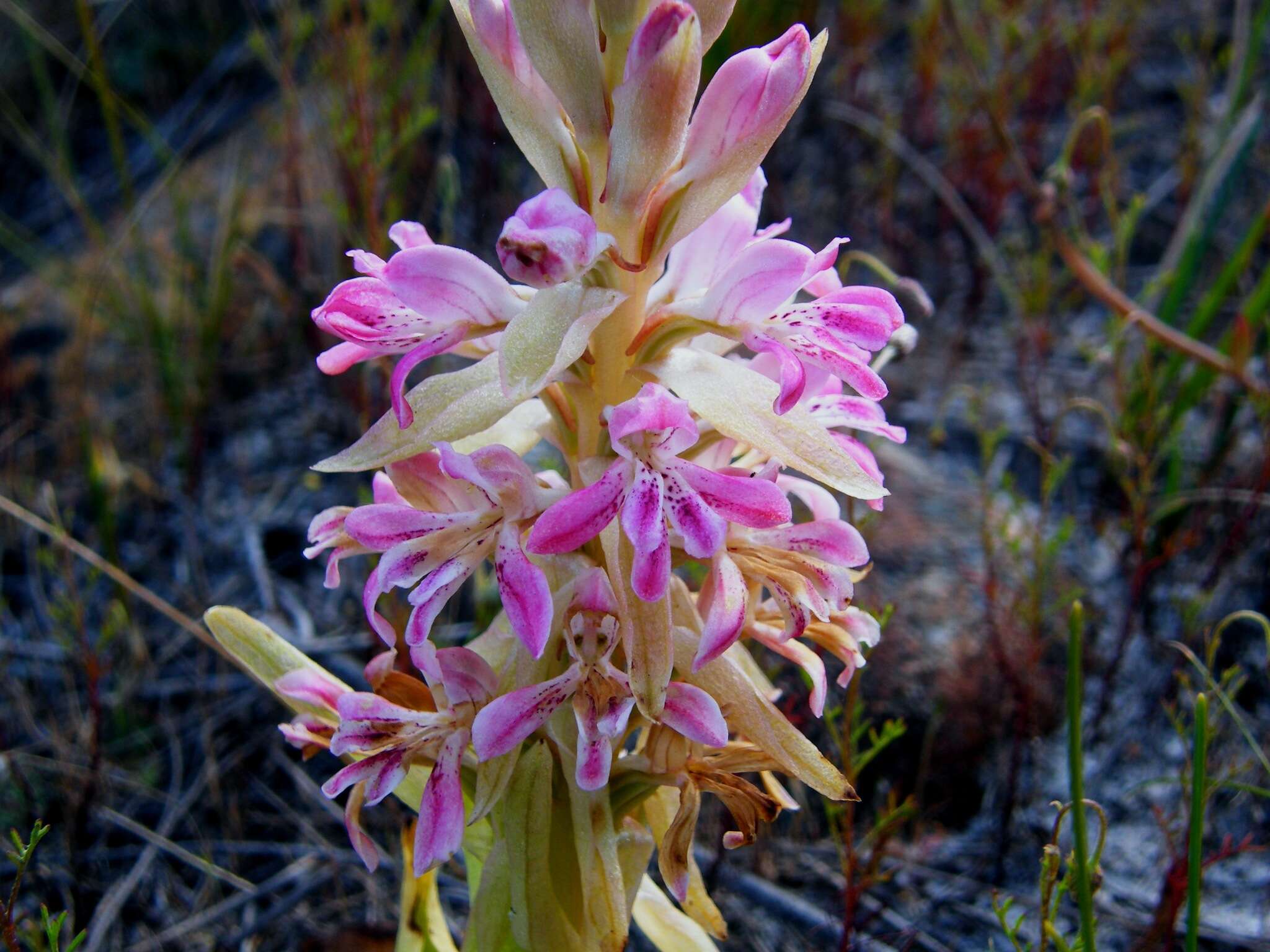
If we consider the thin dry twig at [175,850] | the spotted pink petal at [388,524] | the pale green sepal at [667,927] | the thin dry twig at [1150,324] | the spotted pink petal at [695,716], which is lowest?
the thin dry twig at [175,850]

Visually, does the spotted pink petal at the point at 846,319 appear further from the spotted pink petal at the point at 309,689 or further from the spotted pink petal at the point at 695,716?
the spotted pink petal at the point at 309,689

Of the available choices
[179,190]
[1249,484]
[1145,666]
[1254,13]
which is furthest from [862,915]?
[1254,13]

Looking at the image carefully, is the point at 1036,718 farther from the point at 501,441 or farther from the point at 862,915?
the point at 501,441

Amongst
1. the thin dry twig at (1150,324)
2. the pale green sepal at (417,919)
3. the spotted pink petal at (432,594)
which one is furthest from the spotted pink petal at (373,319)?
the thin dry twig at (1150,324)

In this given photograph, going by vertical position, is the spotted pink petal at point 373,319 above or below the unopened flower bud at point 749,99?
below

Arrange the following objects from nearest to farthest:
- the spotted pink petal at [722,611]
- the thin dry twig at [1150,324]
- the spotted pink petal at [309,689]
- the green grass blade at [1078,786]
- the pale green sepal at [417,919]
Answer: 1. the spotted pink petal at [722,611]
2. the green grass blade at [1078,786]
3. the spotted pink petal at [309,689]
4. the pale green sepal at [417,919]
5. the thin dry twig at [1150,324]

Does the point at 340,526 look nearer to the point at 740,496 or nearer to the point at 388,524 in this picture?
the point at 388,524
